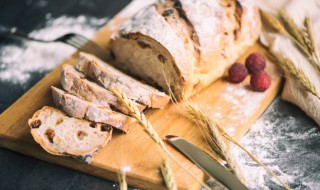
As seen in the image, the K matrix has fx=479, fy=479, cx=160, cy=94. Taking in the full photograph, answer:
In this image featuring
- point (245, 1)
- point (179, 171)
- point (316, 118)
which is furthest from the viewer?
point (245, 1)

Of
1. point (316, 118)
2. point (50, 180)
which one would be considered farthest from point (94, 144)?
point (316, 118)

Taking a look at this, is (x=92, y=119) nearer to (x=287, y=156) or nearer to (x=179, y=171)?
(x=179, y=171)

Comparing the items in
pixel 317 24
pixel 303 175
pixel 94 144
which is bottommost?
pixel 303 175

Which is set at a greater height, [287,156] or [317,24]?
[317,24]

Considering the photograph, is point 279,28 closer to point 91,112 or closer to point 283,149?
point 283,149

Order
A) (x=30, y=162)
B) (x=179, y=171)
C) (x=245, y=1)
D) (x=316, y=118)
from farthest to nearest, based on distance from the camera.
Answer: (x=245, y=1) → (x=316, y=118) → (x=30, y=162) → (x=179, y=171)

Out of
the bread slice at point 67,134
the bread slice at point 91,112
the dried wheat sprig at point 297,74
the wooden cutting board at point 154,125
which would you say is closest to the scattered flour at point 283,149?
the wooden cutting board at point 154,125

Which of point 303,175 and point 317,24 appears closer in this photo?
point 303,175
